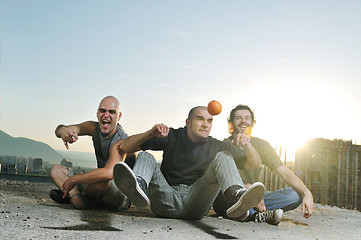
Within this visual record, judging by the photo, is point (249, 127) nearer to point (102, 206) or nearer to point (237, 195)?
point (237, 195)

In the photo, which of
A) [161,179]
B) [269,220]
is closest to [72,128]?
[161,179]

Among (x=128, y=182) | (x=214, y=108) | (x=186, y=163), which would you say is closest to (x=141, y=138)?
(x=186, y=163)

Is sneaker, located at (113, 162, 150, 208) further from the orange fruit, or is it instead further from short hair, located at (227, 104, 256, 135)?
short hair, located at (227, 104, 256, 135)

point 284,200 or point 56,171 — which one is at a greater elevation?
point 56,171

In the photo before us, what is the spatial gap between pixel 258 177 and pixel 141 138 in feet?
5.71

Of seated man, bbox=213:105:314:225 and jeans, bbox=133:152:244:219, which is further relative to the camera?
seated man, bbox=213:105:314:225

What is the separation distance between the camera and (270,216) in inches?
185

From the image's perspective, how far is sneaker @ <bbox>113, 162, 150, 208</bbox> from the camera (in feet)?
10.7

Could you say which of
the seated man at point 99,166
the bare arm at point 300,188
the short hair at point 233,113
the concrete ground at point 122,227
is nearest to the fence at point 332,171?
the concrete ground at point 122,227

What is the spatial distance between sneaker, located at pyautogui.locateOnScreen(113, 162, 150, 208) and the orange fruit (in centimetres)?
124

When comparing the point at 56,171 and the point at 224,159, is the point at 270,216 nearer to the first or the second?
the point at 224,159

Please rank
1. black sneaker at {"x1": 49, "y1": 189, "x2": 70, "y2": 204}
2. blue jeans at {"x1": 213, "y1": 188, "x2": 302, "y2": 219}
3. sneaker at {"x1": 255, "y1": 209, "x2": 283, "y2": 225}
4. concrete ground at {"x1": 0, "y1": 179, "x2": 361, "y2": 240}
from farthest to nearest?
1. black sneaker at {"x1": 49, "y1": 189, "x2": 70, "y2": 204}
2. blue jeans at {"x1": 213, "y1": 188, "x2": 302, "y2": 219}
3. sneaker at {"x1": 255, "y1": 209, "x2": 283, "y2": 225}
4. concrete ground at {"x1": 0, "y1": 179, "x2": 361, "y2": 240}

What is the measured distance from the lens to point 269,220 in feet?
15.6

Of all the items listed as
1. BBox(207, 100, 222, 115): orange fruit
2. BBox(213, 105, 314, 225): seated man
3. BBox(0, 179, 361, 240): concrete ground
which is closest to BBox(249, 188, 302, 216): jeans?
BBox(213, 105, 314, 225): seated man
